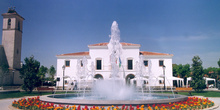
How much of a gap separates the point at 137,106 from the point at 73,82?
24256 millimetres

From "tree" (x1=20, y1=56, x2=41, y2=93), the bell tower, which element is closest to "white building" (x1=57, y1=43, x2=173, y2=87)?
the bell tower

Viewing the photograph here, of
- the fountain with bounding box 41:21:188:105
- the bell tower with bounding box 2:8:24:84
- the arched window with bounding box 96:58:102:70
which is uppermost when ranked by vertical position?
the bell tower with bounding box 2:8:24:84

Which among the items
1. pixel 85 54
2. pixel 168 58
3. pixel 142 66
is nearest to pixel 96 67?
pixel 85 54

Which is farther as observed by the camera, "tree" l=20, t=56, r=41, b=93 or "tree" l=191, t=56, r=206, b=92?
"tree" l=191, t=56, r=206, b=92

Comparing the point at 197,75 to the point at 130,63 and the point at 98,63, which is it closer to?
the point at 130,63

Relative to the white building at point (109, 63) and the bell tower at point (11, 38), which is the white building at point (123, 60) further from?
the bell tower at point (11, 38)

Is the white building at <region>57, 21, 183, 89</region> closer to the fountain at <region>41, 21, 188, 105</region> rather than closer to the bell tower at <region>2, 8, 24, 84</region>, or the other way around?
the fountain at <region>41, 21, 188, 105</region>

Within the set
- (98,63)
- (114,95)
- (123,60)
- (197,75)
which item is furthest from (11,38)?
(197,75)

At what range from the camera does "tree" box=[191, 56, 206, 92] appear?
2200 cm

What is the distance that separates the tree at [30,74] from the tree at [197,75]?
692 inches

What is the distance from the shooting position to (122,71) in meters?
30.8

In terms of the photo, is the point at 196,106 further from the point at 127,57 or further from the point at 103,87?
the point at 127,57

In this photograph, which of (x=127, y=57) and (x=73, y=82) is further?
(x=127, y=57)

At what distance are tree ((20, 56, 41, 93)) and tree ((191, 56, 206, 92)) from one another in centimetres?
1758
